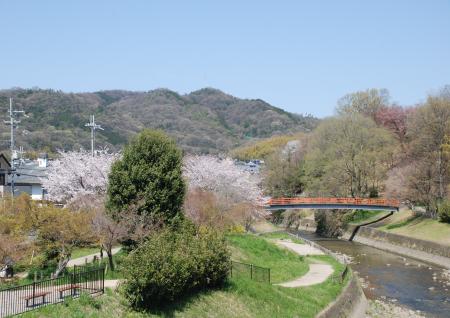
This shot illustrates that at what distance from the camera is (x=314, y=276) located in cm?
3188

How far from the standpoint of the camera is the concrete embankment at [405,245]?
146 feet

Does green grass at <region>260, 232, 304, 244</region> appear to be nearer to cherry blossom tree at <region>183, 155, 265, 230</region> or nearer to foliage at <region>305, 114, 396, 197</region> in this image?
cherry blossom tree at <region>183, 155, 265, 230</region>

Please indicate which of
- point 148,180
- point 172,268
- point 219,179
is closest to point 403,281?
point 148,180

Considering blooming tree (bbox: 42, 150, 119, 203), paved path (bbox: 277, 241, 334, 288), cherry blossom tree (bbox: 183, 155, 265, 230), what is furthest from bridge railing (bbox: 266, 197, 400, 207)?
blooming tree (bbox: 42, 150, 119, 203)

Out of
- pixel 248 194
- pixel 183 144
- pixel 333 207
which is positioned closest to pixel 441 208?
pixel 333 207

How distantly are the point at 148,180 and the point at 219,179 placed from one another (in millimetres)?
24895

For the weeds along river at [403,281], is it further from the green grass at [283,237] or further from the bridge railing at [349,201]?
→ the bridge railing at [349,201]

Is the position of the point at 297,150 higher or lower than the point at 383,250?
higher

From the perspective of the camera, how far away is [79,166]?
43.2 m

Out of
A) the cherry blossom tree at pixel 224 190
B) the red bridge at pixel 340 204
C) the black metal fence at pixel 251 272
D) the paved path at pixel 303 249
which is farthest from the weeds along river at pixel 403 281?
the cherry blossom tree at pixel 224 190

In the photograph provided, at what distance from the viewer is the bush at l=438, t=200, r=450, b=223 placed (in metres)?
49.5

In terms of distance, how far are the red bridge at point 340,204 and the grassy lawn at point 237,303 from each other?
2979 centimetres

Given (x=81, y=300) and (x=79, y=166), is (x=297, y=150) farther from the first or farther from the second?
(x=81, y=300)

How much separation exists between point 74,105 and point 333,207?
448 feet
